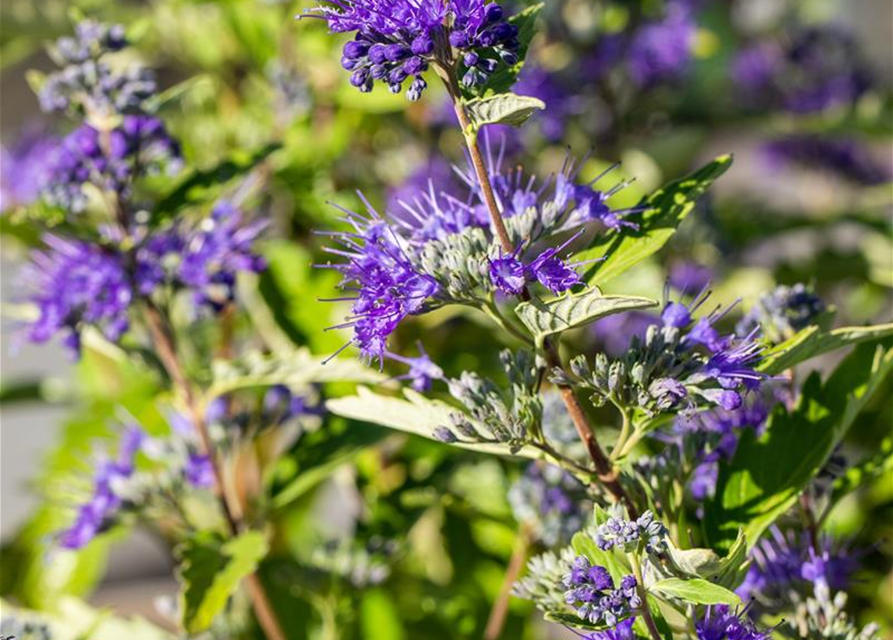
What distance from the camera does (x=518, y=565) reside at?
1031mm

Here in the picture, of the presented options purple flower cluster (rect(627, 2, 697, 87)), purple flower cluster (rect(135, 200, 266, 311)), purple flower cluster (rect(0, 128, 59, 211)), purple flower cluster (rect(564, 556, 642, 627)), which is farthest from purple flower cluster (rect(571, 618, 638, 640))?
purple flower cluster (rect(627, 2, 697, 87))

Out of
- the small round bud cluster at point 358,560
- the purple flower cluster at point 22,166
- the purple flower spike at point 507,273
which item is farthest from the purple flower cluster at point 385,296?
the purple flower cluster at point 22,166

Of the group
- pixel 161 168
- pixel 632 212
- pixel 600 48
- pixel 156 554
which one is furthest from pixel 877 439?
pixel 156 554

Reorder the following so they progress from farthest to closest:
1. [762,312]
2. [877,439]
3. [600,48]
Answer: [600,48], [877,439], [762,312]

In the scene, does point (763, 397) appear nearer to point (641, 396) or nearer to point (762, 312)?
point (762, 312)

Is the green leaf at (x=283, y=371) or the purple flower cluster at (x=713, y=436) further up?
the green leaf at (x=283, y=371)

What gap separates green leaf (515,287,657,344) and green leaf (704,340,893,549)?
189 mm

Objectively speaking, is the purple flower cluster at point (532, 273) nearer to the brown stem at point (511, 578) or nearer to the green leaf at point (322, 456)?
the green leaf at point (322, 456)

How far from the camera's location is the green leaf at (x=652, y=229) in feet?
2.05

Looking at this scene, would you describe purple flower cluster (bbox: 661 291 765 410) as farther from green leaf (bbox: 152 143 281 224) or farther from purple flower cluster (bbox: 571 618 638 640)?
green leaf (bbox: 152 143 281 224)

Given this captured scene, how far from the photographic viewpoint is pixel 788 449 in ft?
2.31

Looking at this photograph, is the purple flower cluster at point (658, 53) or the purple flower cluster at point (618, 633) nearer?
the purple flower cluster at point (618, 633)

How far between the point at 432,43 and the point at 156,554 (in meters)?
2.56

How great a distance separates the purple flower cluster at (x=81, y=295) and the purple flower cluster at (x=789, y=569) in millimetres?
521
